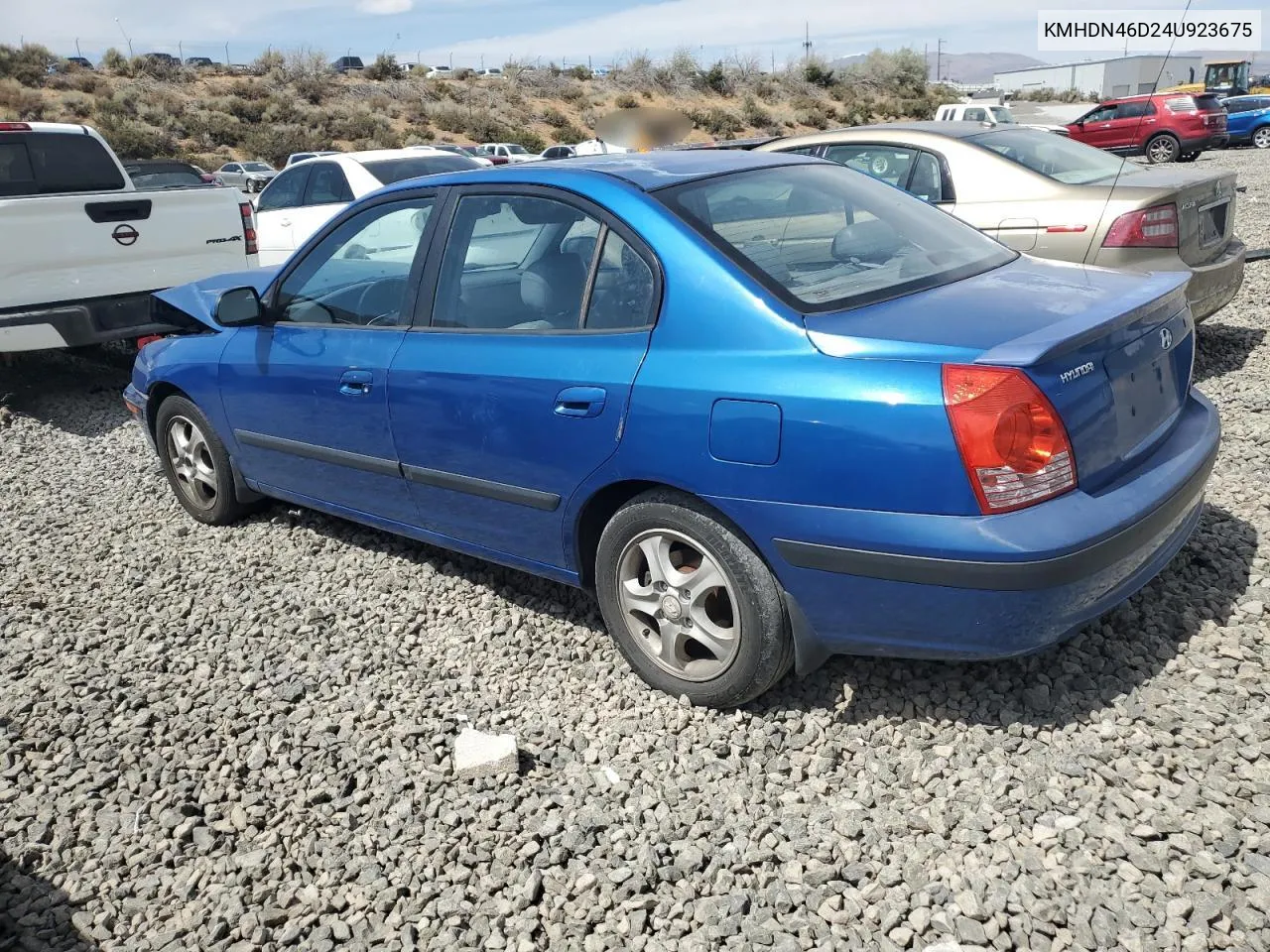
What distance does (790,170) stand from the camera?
374cm

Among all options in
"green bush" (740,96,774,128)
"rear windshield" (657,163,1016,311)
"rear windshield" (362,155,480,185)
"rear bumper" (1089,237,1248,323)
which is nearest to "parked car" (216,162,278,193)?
"rear windshield" (362,155,480,185)

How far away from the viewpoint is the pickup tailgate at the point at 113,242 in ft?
22.2

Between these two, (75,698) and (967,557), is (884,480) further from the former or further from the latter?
(75,698)

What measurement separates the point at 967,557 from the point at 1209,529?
6.54 ft

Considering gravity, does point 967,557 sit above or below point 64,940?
above

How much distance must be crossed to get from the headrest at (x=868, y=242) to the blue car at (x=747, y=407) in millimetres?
13

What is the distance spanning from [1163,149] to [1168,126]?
0.68 meters

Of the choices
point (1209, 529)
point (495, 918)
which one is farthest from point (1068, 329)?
point (495, 918)

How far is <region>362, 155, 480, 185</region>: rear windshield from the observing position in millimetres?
9767

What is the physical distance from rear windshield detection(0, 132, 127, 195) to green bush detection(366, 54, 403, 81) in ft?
149

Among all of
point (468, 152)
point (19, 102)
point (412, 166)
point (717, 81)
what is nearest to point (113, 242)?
point (412, 166)

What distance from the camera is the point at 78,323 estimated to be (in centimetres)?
698

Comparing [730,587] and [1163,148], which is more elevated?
[730,587]

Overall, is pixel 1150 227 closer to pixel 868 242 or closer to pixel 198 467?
pixel 868 242
